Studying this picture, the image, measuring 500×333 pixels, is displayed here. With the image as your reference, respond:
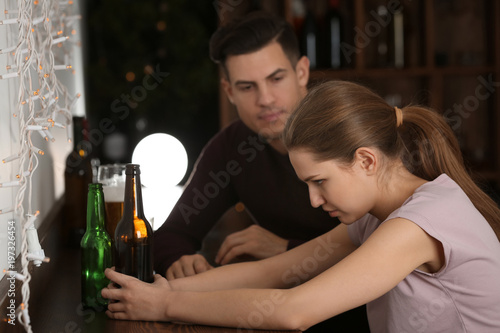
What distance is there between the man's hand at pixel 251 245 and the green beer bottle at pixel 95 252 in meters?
0.36

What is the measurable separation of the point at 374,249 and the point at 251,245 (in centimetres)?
52

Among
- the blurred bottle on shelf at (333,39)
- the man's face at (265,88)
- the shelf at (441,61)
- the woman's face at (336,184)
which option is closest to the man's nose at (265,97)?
the man's face at (265,88)

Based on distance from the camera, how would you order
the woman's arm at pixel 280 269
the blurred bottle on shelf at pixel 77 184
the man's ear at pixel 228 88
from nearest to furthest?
the woman's arm at pixel 280 269, the blurred bottle on shelf at pixel 77 184, the man's ear at pixel 228 88

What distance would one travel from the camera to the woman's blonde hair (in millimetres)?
1087

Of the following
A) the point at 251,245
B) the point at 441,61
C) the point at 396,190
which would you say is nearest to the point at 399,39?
the point at 441,61

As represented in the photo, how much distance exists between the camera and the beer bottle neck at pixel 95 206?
107 centimetres

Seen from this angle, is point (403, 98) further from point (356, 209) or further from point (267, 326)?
point (267, 326)

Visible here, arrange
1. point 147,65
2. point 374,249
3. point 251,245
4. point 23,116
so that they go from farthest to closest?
point 147,65
point 251,245
point 374,249
point 23,116

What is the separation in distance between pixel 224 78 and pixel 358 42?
1200mm

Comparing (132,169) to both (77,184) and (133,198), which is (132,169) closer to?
(133,198)

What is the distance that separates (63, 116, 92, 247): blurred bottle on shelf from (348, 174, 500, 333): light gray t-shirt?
0.84 m

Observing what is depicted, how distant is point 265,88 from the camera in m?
1.71

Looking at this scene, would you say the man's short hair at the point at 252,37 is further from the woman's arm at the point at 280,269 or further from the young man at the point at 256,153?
the woman's arm at the point at 280,269

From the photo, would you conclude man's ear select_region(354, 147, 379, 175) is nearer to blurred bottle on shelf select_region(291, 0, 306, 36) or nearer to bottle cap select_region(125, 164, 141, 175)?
bottle cap select_region(125, 164, 141, 175)
